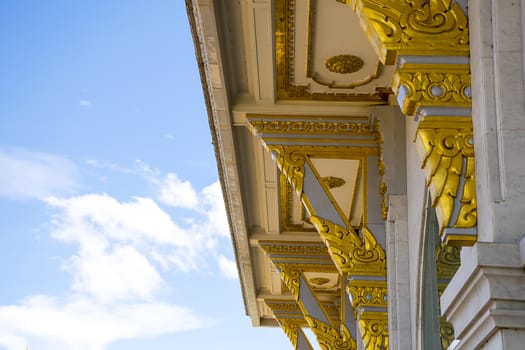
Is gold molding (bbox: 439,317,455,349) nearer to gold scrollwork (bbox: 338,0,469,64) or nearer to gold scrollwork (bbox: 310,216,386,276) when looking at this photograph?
gold scrollwork (bbox: 310,216,386,276)

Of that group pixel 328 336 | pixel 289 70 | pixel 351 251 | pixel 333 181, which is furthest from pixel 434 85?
pixel 328 336

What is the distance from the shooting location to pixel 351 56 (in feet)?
Answer: 30.6

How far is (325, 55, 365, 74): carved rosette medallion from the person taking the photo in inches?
368

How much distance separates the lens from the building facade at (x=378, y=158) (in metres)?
4.74

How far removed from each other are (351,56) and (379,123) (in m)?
1.08

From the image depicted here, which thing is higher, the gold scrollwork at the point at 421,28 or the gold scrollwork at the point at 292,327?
the gold scrollwork at the point at 292,327

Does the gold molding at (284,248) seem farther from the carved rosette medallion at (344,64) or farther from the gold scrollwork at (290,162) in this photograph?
the carved rosette medallion at (344,64)

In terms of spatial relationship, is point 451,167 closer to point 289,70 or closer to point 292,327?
point 289,70

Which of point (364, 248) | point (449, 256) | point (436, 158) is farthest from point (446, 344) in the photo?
point (436, 158)

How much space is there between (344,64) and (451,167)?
461 cm

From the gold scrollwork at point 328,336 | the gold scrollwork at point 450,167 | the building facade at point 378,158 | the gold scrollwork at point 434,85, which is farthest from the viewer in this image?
the gold scrollwork at point 328,336

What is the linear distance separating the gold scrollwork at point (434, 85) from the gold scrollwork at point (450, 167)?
0.10 m

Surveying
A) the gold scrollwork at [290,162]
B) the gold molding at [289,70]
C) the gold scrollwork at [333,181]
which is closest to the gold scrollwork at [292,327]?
the gold scrollwork at [333,181]

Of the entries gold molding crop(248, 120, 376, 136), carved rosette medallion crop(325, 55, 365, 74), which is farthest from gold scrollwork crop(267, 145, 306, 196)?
carved rosette medallion crop(325, 55, 365, 74)
